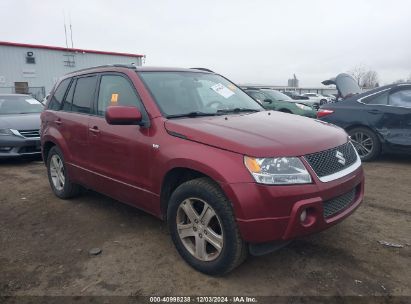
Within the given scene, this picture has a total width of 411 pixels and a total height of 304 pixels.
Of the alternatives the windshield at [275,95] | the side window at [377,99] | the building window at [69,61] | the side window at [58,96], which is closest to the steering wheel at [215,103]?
the side window at [58,96]

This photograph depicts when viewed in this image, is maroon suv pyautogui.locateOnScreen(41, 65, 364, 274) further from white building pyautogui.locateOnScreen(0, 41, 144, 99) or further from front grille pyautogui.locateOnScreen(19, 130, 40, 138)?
white building pyautogui.locateOnScreen(0, 41, 144, 99)

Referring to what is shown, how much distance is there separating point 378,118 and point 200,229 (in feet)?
16.2

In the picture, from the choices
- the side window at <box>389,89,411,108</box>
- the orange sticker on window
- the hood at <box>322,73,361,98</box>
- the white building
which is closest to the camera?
the orange sticker on window

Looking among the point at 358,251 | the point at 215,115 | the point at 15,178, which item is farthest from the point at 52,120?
the point at 358,251

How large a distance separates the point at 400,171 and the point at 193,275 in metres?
4.53

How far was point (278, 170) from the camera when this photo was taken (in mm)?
2654

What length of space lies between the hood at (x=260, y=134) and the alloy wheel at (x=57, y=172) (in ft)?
7.95

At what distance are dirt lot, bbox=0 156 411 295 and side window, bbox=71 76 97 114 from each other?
128 centimetres

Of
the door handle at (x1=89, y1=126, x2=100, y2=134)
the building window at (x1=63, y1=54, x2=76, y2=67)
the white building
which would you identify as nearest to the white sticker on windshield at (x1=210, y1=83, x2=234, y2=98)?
the door handle at (x1=89, y1=126, x2=100, y2=134)

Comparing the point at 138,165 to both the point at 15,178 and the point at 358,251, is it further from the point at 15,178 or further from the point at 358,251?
the point at 15,178

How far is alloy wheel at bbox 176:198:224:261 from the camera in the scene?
2.88 meters

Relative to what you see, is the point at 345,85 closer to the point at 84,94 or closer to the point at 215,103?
the point at 215,103

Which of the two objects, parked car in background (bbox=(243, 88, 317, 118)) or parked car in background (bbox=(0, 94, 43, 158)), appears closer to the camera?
parked car in background (bbox=(0, 94, 43, 158))

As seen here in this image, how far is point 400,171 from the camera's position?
6023mm
